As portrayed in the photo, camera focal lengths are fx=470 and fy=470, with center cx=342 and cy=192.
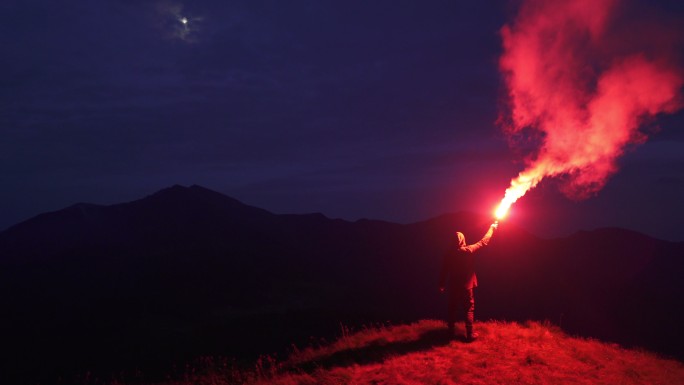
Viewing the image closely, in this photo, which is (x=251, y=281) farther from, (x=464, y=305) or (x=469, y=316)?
(x=469, y=316)

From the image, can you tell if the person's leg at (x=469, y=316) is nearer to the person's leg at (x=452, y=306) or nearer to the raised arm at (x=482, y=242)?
the person's leg at (x=452, y=306)

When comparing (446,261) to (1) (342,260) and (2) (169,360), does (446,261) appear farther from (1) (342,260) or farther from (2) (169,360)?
(1) (342,260)

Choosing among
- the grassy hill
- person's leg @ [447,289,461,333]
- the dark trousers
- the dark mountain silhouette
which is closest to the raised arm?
the dark trousers

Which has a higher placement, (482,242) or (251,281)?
(482,242)

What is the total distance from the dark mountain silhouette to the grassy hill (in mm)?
23057

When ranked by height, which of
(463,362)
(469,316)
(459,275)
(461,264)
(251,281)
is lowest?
(251,281)

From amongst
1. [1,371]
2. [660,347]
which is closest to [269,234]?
[1,371]

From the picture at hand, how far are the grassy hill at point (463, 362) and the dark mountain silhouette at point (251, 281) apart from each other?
23057 mm

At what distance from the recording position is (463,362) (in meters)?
10.9

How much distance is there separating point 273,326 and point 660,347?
43635 mm

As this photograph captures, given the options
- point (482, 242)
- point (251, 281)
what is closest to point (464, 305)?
point (482, 242)

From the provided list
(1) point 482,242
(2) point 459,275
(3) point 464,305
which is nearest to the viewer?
(3) point 464,305

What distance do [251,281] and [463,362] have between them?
69.2m

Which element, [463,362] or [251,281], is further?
[251,281]
